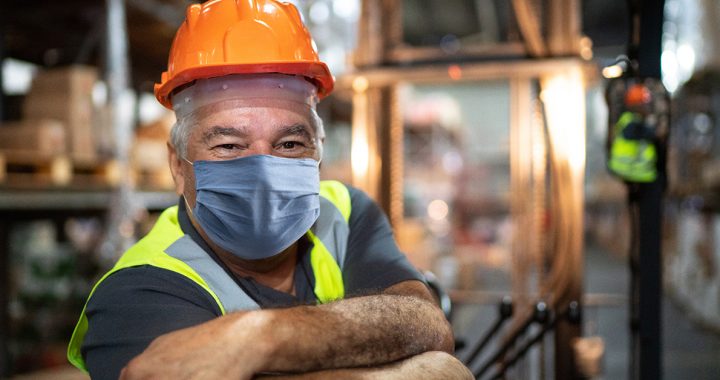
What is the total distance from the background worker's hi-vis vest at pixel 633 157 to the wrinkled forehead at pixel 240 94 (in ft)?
7.38

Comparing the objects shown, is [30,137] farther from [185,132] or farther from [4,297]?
[185,132]

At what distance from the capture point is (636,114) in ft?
11.3

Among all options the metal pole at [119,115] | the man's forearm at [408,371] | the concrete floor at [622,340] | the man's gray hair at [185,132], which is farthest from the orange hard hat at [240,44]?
the concrete floor at [622,340]

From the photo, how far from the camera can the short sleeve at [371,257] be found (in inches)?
72.2

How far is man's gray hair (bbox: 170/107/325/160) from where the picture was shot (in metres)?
1.82

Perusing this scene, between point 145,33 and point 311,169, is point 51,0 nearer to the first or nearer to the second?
→ point 145,33

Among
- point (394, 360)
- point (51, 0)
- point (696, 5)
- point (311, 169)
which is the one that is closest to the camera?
point (394, 360)

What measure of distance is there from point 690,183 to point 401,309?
10.4 meters

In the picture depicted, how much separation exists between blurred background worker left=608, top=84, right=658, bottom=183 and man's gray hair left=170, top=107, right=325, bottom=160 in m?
2.12

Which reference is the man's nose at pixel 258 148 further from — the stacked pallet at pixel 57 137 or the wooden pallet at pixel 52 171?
the stacked pallet at pixel 57 137

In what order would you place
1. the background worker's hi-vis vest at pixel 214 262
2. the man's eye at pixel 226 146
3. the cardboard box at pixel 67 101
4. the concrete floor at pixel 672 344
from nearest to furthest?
1. the background worker's hi-vis vest at pixel 214 262
2. the man's eye at pixel 226 146
3. the cardboard box at pixel 67 101
4. the concrete floor at pixel 672 344

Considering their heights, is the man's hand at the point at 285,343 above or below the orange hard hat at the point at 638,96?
below

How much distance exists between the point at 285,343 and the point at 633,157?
271cm

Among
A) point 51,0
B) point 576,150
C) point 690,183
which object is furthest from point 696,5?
point 51,0
